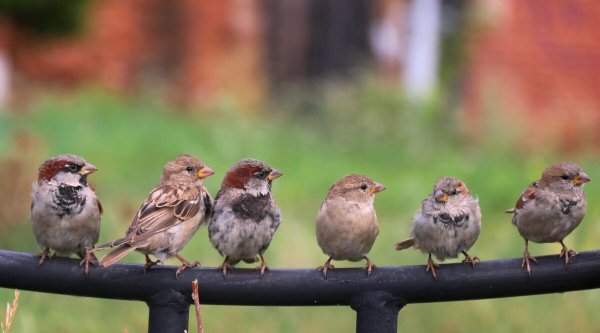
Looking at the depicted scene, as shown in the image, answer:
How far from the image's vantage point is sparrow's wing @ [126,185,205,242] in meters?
3.93

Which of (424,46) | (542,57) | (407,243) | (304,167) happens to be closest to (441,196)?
(407,243)

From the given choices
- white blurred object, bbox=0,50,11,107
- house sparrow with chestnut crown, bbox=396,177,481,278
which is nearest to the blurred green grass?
white blurred object, bbox=0,50,11,107

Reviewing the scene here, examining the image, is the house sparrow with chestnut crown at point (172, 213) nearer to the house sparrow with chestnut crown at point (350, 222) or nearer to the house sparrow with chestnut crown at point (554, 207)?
the house sparrow with chestnut crown at point (350, 222)

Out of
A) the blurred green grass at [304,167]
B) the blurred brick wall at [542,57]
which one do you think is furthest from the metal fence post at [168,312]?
the blurred brick wall at [542,57]

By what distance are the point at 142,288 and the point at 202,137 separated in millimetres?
8615

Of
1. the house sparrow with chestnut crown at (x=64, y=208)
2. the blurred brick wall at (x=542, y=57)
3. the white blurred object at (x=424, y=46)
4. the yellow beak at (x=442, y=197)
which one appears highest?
the white blurred object at (x=424, y=46)

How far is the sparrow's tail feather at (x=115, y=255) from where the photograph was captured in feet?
10.00

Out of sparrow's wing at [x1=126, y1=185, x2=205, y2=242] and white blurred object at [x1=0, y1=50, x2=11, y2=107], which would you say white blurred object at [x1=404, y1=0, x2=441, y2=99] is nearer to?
white blurred object at [x1=0, y1=50, x2=11, y2=107]

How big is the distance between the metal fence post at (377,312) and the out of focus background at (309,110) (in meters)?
3.04

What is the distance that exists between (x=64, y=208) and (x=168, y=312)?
46.7 inches

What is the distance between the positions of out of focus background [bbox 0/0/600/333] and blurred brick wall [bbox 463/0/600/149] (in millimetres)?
23

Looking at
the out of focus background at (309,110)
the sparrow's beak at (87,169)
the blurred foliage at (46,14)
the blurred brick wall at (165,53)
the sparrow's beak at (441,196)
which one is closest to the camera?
the sparrow's beak at (87,169)

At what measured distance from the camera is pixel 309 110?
48.0 feet

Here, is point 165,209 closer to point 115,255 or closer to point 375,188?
point 115,255
